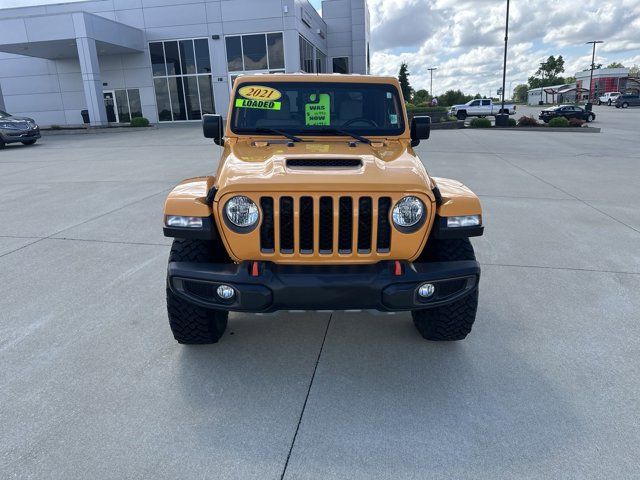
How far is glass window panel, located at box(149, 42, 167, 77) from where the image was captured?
1148 inches

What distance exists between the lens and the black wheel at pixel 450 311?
10.1ft

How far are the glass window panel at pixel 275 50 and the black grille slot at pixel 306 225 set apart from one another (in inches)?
1078

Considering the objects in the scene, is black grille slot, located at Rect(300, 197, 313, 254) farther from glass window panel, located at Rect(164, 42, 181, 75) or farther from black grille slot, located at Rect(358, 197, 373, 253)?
glass window panel, located at Rect(164, 42, 181, 75)

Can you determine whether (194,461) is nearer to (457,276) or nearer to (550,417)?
(457,276)

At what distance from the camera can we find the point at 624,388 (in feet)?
9.53

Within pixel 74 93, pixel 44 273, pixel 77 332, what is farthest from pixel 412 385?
pixel 74 93

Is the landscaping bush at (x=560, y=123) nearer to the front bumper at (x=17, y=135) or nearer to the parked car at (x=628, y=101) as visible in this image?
the front bumper at (x=17, y=135)

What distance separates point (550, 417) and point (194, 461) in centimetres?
193

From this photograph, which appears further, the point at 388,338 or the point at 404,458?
the point at 388,338

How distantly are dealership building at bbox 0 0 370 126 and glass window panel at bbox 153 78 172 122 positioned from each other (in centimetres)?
6

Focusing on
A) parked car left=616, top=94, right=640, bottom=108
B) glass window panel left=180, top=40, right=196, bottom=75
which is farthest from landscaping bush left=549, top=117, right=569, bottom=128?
parked car left=616, top=94, right=640, bottom=108

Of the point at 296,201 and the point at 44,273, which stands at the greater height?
the point at 296,201

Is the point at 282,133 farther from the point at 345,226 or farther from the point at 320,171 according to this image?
the point at 345,226

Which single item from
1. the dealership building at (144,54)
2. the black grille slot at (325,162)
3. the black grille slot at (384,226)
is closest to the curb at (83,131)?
the dealership building at (144,54)
